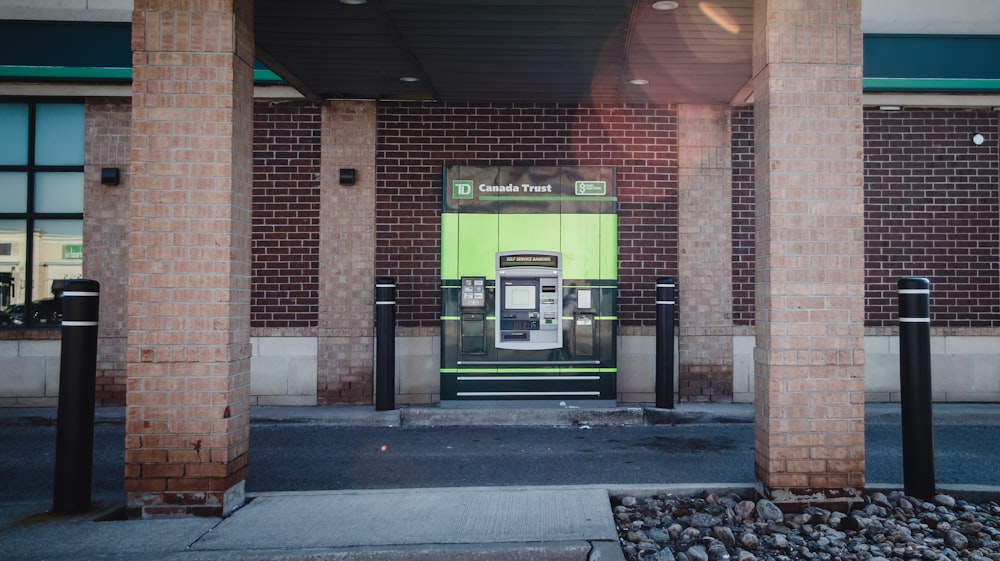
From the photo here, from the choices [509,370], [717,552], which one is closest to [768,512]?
[717,552]

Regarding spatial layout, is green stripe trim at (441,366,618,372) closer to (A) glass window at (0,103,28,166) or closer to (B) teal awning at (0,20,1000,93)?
(B) teal awning at (0,20,1000,93)

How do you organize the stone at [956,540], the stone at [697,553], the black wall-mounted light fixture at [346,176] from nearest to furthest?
the stone at [697,553], the stone at [956,540], the black wall-mounted light fixture at [346,176]

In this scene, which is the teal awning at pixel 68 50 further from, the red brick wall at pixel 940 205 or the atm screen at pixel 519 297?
the red brick wall at pixel 940 205

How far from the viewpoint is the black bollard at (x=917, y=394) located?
15.4ft

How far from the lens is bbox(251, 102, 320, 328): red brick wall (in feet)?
29.9

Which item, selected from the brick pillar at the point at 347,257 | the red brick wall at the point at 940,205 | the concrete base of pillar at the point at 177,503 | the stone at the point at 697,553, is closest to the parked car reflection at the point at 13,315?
the brick pillar at the point at 347,257

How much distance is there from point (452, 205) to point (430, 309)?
150 centimetres

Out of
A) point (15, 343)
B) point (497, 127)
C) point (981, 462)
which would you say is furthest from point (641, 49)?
point (15, 343)

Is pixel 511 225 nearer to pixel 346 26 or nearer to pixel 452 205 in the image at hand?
pixel 452 205

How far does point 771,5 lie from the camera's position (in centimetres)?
466

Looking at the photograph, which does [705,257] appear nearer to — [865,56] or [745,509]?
[865,56]

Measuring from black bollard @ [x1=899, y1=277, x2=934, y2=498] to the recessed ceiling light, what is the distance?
3.22 meters

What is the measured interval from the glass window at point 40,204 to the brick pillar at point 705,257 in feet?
26.9

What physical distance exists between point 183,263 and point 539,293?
4865 mm
